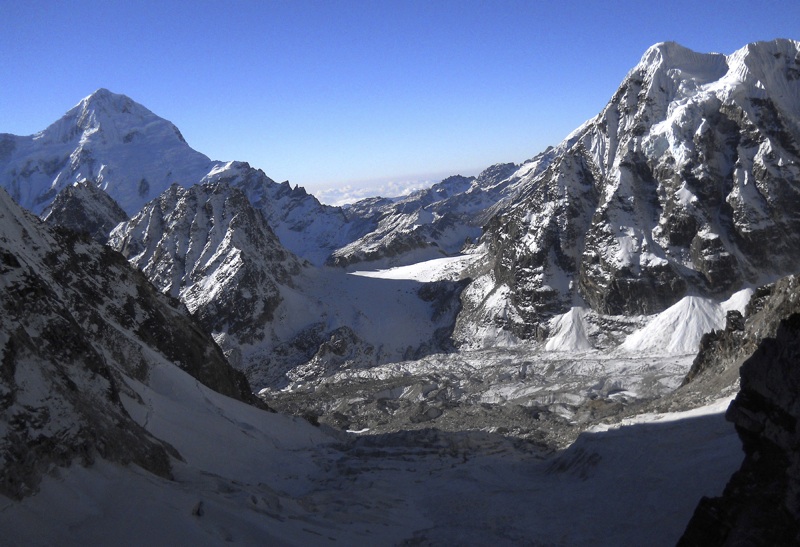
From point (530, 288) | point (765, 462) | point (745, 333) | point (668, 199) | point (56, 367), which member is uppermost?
point (668, 199)

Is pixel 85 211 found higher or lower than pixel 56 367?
higher

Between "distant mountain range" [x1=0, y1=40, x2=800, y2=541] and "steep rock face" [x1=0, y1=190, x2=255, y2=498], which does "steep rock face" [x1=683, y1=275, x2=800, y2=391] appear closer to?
"distant mountain range" [x1=0, y1=40, x2=800, y2=541]

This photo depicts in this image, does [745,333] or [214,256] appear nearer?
[745,333]

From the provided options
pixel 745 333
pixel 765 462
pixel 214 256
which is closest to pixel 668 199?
pixel 745 333

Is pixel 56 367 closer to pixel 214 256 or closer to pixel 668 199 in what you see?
pixel 668 199

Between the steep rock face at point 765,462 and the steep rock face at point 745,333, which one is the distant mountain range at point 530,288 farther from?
the steep rock face at point 765,462

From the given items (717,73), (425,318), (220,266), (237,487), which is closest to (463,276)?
(425,318)
